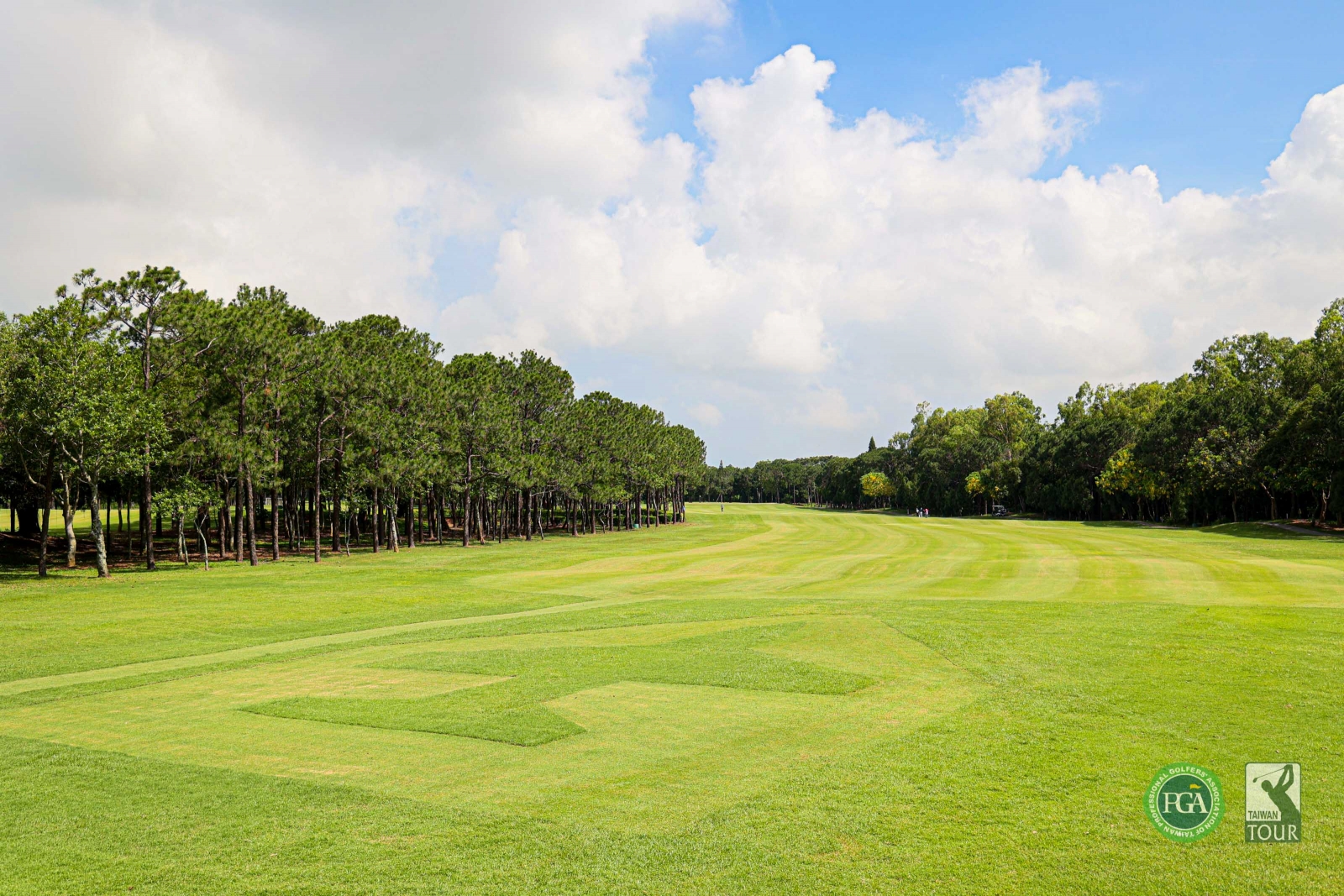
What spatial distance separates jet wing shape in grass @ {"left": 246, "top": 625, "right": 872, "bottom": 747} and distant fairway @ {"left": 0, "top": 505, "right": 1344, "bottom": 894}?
99mm

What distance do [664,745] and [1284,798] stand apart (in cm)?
750

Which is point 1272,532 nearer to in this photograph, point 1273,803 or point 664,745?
point 1273,803

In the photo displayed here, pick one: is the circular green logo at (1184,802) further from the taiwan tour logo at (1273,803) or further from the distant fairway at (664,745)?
the taiwan tour logo at (1273,803)

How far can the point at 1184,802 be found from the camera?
8.86 metres

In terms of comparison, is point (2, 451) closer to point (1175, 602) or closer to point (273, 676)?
point (273, 676)

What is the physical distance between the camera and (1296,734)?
10859 millimetres

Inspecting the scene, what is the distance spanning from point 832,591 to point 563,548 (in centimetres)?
3448

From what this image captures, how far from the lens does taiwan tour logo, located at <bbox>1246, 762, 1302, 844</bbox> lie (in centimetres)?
798

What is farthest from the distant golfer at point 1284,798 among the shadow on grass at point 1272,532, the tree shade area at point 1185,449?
the tree shade area at point 1185,449

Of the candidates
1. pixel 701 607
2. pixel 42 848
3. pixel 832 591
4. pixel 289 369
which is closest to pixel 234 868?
pixel 42 848

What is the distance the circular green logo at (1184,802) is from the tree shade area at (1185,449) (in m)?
71.3

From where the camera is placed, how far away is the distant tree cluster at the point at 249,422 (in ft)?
123

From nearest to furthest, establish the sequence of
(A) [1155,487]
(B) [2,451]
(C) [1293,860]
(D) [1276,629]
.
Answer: (C) [1293,860]
(D) [1276,629]
(B) [2,451]
(A) [1155,487]

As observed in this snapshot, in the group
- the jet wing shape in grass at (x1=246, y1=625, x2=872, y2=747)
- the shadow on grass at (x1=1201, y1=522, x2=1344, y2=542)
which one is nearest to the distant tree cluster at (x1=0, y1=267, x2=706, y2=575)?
the jet wing shape in grass at (x1=246, y1=625, x2=872, y2=747)
